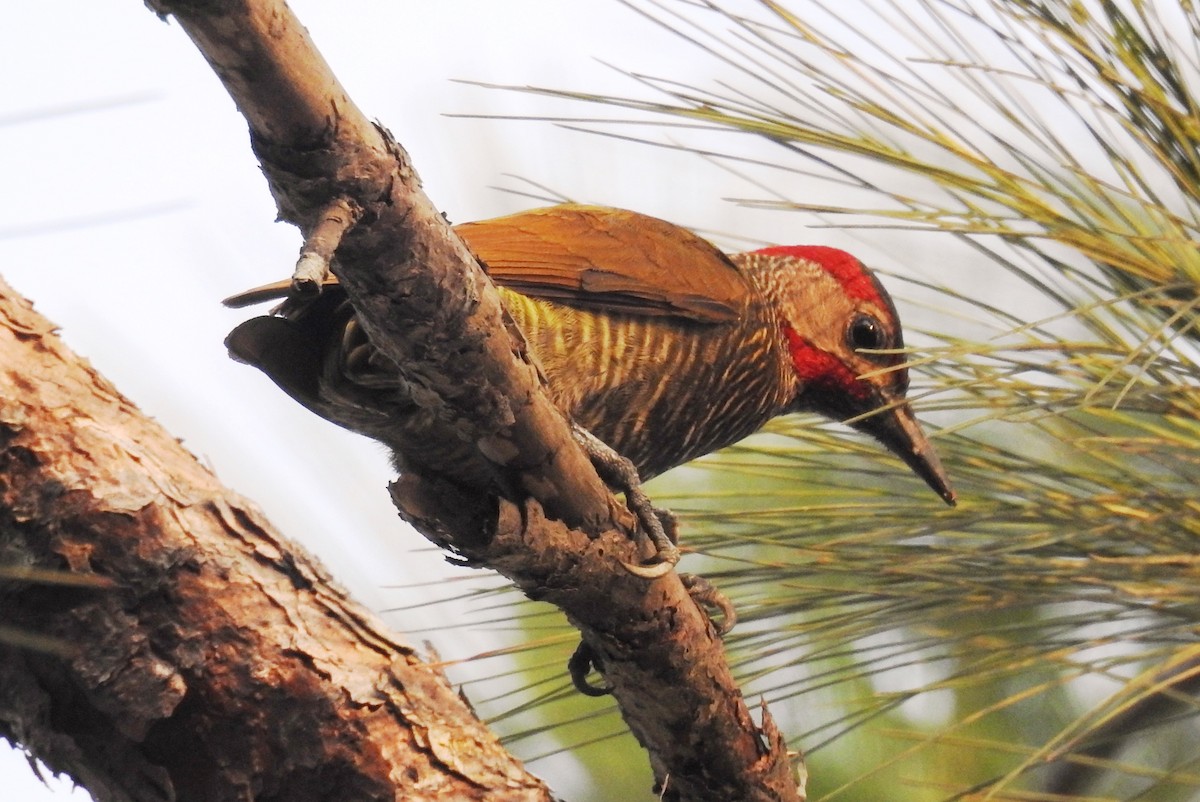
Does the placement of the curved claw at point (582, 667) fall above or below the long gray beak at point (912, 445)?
below

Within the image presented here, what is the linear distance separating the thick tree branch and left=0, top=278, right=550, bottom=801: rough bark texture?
0.90ft

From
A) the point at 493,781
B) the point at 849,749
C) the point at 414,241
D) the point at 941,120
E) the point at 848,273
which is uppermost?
the point at 941,120


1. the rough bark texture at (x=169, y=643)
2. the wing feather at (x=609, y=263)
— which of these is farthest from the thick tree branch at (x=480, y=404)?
the wing feather at (x=609, y=263)

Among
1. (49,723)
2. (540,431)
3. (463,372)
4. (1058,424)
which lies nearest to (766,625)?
(1058,424)

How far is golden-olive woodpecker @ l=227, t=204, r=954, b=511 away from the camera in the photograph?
1677 millimetres

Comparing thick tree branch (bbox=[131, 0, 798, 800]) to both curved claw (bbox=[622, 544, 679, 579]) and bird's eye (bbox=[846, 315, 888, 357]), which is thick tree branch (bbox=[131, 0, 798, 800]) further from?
bird's eye (bbox=[846, 315, 888, 357])

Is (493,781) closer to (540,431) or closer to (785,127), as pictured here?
(540,431)

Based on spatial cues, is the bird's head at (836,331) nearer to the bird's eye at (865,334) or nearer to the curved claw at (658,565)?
the bird's eye at (865,334)

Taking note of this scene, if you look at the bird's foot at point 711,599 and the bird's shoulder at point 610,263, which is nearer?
the bird's foot at point 711,599

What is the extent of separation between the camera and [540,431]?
54.2 inches

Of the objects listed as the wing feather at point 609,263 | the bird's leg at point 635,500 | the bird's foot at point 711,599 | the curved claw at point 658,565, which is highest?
the wing feather at point 609,263

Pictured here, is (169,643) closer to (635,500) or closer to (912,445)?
(635,500)

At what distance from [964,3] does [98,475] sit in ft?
4.31

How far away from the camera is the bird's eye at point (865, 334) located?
2.47 meters
